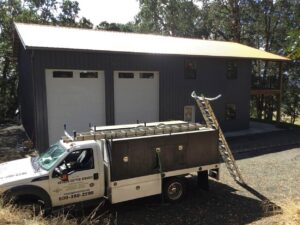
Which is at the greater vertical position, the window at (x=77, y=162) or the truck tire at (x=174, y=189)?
the window at (x=77, y=162)

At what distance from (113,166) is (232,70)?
614 inches

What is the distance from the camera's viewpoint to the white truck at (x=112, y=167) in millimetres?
7445

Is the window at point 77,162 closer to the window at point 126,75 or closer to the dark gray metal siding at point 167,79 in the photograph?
the dark gray metal siding at point 167,79

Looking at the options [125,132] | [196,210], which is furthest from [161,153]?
[196,210]

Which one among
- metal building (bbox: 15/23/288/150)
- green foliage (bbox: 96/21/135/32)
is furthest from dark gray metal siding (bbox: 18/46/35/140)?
green foliage (bbox: 96/21/135/32)

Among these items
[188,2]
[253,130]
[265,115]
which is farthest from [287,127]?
[188,2]

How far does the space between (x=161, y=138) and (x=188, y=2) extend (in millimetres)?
36575

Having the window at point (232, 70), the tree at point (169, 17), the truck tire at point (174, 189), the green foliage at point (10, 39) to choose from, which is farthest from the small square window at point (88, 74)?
the tree at point (169, 17)

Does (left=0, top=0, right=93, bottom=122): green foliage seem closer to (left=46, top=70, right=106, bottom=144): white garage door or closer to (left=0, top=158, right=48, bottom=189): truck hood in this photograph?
(left=46, top=70, right=106, bottom=144): white garage door

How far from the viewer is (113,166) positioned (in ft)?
26.2

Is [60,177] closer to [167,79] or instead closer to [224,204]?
[224,204]

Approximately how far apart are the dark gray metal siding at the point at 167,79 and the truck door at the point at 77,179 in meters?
7.51

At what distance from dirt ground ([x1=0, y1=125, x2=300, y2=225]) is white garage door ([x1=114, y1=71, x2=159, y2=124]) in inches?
266

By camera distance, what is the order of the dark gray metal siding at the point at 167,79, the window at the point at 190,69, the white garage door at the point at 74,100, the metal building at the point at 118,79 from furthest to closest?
the window at the point at 190,69 < the white garage door at the point at 74,100 < the metal building at the point at 118,79 < the dark gray metal siding at the point at 167,79
